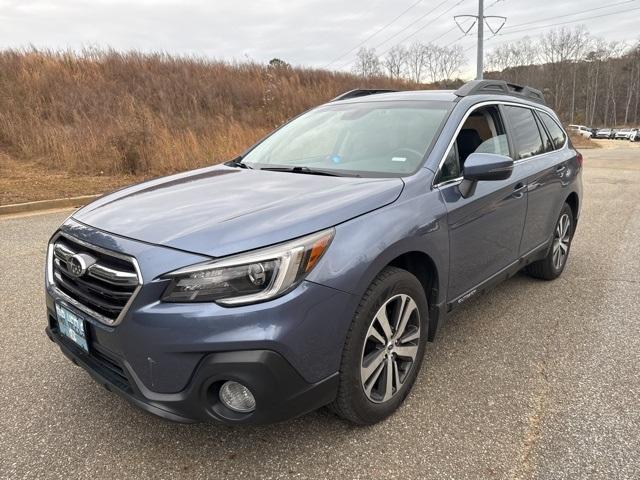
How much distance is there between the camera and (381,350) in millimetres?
2338

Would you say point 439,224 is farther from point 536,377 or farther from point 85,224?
point 85,224

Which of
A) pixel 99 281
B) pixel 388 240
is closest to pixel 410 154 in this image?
pixel 388 240

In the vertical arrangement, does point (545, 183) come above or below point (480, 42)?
below

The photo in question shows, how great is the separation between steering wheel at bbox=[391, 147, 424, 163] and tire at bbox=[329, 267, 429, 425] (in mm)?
761

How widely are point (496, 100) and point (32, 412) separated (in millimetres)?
3603

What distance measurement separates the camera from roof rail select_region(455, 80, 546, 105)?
11.1 ft

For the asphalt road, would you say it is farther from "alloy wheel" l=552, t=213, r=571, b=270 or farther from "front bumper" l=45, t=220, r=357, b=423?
"alloy wheel" l=552, t=213, r=571, b=270

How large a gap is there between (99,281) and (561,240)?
4116 millimetres

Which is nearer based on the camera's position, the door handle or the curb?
the door handle

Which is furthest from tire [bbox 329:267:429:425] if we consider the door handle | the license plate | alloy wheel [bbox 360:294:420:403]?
the door handle

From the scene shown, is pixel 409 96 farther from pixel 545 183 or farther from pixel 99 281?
pixel 99 281

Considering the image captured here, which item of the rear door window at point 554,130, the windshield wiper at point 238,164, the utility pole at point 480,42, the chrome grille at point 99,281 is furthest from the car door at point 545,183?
the utility pole at point 480,42

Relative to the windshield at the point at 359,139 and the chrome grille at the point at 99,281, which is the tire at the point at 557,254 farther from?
the chrome grille at the point at 99,281

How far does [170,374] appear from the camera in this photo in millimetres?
1902
